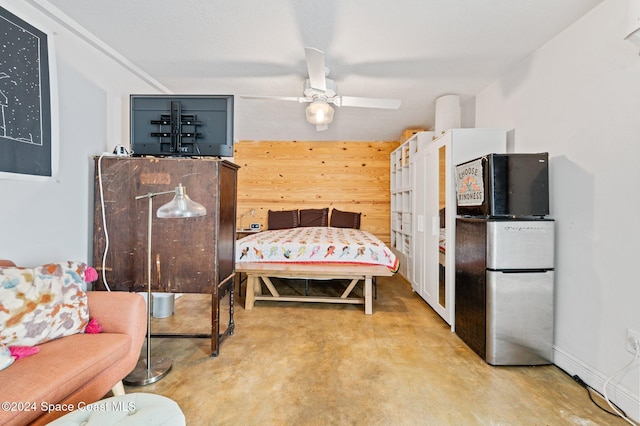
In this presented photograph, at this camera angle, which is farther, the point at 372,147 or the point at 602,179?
the point at 372,147

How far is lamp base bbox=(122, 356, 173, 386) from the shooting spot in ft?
5.68

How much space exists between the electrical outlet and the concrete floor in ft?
1.20

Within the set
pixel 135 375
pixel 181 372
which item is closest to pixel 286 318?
pixel 181 372

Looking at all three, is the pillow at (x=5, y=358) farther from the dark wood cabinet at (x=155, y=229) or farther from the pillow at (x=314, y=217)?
the pillow at (x=314, y=217)

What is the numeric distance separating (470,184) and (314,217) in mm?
3059

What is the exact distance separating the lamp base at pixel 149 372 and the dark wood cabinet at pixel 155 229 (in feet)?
1.51

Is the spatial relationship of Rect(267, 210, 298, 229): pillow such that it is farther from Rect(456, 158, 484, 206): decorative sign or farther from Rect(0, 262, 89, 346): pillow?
Rect(0, 262, 89, 346): pillow

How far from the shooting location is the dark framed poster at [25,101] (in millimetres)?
1524

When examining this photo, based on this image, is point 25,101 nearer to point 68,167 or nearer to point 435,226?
point 68,167

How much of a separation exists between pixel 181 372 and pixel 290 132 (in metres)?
3.75

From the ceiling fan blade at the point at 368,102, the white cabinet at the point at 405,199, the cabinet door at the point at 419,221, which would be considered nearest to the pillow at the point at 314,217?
the white cabinet at the point at 405,199

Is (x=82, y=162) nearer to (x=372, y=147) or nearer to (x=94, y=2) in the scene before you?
(x=94, y=2)

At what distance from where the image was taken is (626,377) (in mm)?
1542

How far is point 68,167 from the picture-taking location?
193 centimetres
